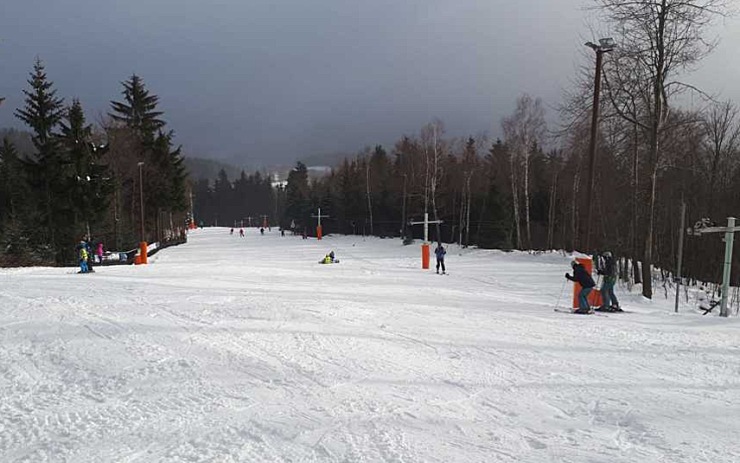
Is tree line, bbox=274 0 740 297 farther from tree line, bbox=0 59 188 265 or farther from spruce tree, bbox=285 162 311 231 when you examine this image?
tree line, bbox=0 59 188 265

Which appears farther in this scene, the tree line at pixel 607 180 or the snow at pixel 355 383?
the tree line at pixel 607 180

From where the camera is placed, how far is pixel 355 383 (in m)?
6.01

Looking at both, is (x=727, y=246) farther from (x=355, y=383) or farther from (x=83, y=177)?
(x=83, y=177)

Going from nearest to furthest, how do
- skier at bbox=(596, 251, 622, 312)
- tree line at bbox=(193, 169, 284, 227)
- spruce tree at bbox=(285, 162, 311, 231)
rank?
skier at bbox=(596, 251, 622, 312) < spruce tree at bbox=(285, 162, 311, 231) < tree line at bbox=(193, 169, 284, 227)

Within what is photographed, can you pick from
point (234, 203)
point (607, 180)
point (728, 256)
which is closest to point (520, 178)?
point (607, 180)

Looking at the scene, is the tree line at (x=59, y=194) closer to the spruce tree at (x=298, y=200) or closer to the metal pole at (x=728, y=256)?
the metal pole at (x=728, y=256)

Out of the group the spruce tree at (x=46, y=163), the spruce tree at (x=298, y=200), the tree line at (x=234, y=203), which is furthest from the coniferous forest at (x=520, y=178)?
the tree line at (x=234, y=203)

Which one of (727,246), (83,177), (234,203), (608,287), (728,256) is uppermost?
(234,203)

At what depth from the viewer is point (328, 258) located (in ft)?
96.9

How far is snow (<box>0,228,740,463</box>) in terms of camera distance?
4.30m

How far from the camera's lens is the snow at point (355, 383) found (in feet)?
14.1

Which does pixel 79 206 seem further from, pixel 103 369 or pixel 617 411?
pixel 617 411

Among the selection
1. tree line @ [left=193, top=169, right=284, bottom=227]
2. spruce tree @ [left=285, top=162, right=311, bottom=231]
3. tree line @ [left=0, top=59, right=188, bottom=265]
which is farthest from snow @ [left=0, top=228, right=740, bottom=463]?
tree line @ [left=193, top=169, right=284, bottom=227]

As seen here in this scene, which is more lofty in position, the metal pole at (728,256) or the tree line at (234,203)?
the tree line at (234,203)
